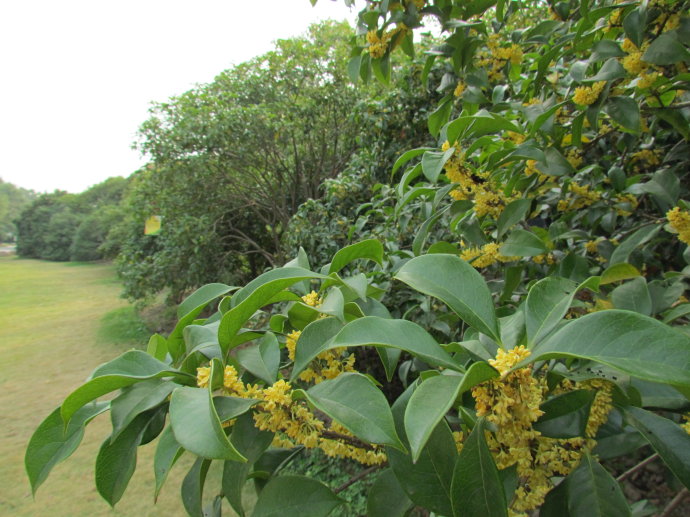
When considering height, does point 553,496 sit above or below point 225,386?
below

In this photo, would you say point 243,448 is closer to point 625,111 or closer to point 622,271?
point 622,271

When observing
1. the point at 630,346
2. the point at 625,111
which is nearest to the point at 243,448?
the point at 630,346

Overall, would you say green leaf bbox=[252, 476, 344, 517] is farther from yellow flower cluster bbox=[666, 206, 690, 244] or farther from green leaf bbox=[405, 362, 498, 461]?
yellow flower cluster bbox=[666, 206, 690, 244]

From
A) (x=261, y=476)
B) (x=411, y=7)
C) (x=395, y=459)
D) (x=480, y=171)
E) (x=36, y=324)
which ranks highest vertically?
(x=411, y=7)

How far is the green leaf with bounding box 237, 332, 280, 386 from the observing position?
47 cm

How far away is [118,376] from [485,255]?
73cm

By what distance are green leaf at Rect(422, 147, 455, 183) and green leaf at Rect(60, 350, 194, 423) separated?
472 millimetres

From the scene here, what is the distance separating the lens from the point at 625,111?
0.77 m

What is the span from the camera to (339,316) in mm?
449

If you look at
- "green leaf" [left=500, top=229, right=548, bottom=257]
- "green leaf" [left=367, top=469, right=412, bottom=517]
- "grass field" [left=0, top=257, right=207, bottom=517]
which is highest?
"green leaf" [left=500, top=229, right=548, bottom=257]

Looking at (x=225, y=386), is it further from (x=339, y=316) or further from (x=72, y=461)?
(x=72, y=461)

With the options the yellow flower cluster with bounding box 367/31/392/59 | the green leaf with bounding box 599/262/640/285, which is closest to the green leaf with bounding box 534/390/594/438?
the green leaf with bounding box 599/262/640/285

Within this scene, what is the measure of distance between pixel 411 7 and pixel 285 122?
13.7 ft

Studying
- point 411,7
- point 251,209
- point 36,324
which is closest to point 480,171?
point 411,7
